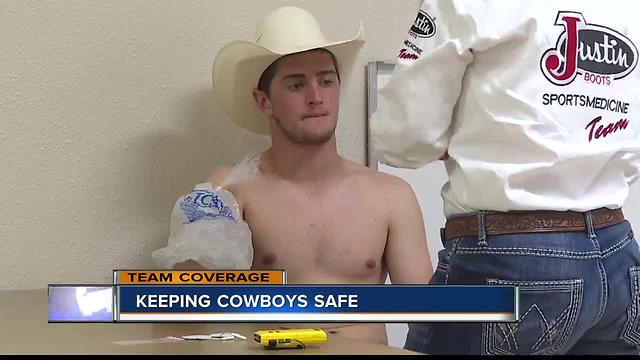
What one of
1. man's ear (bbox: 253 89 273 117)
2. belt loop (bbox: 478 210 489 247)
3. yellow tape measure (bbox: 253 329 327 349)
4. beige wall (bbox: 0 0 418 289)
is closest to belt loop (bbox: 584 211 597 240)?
belt loop (bbox: 478 210 489 247)

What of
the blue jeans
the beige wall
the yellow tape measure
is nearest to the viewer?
the yellow tape measure

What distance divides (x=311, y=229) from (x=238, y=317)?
20.9 inches

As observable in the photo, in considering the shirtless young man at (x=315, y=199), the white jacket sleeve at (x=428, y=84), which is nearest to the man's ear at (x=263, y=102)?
the shirtless young man at (x=315, y=199)

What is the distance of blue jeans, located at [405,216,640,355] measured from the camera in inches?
36.7

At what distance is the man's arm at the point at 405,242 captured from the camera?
136 cm

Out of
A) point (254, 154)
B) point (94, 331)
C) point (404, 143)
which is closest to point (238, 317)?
point (94, 331)

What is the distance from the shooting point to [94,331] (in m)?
0.93

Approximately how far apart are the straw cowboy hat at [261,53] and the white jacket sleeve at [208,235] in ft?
0.70

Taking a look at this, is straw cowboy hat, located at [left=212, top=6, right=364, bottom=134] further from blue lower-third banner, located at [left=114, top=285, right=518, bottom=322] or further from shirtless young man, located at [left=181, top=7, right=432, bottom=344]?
blue lower-third banner, located at [left=114, top=285, right=518, bottom=322]

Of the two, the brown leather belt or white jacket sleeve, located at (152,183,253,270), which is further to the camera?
white jacket sleeve, located at (152,183,253,270)

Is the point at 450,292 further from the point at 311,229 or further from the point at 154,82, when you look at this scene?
the point at 154,82

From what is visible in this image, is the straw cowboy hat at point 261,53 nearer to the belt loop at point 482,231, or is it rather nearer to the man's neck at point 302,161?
the man's neck at point 302,161

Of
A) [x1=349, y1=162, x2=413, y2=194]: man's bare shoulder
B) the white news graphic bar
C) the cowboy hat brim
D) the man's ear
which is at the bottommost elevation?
the white news graphic bar

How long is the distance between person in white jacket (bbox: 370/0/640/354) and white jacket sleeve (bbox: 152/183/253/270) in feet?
1.04
